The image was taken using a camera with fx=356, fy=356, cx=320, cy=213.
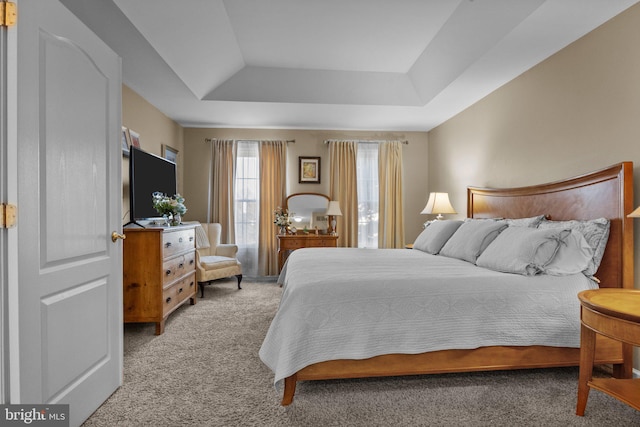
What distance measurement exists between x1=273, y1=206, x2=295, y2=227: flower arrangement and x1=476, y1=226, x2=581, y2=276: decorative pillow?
3398 mm

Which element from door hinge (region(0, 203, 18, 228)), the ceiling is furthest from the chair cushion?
door hinge (region(0, 203, 18, 228))

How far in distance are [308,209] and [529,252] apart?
3.82 metres

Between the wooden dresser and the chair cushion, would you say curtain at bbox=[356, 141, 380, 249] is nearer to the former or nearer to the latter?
the chair cushion

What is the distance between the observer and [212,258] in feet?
15.5

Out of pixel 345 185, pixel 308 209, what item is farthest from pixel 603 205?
pixel 308 209

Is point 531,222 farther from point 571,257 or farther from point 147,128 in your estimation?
point 147,128

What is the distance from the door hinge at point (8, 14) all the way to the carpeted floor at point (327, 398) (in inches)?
72.5

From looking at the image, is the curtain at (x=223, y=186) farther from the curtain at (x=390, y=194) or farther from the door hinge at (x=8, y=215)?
the door hinge at (x=8, y=215)

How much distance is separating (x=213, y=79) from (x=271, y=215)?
2.36 meters

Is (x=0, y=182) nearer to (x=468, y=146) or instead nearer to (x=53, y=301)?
(x=53, y=301)

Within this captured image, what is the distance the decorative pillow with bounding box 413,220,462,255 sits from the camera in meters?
3.58

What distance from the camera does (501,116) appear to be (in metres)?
3.83

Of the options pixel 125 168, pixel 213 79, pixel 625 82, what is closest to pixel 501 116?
pixel 625 82

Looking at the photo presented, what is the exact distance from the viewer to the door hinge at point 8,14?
1.35m
